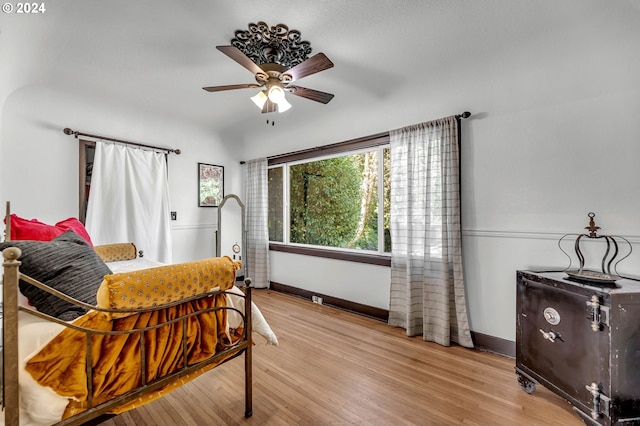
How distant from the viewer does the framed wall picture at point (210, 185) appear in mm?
4168

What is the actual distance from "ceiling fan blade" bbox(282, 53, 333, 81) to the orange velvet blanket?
1.56 meters

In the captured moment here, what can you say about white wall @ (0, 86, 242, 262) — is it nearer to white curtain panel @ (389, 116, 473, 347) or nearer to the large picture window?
the large picture window

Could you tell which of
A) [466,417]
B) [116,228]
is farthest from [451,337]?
[116,228]

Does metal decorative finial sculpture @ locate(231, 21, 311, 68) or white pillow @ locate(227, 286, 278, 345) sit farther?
metal decorative finial sculpture @ locate(231, 21, 311, 68)

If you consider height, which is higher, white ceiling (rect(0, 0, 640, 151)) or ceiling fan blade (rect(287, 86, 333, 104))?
white ceiling (rect(0, 0, 640, 151))

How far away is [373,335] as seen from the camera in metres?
2.71

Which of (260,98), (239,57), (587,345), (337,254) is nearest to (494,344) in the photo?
(587,345)

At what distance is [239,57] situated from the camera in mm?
1825

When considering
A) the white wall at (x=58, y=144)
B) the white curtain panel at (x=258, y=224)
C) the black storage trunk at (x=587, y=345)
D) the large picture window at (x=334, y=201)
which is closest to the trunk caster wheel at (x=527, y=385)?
the black storage trunk at (x=587, y=345)

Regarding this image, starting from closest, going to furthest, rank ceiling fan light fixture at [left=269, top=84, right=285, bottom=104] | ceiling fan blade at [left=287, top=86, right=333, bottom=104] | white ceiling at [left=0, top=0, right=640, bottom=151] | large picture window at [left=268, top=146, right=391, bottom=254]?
white ceiling at [left=0, top=0, right=640, bottom=151] → ceiling fan light fixture at [left=269, top=84, right=285, bottom=104] → ceiling fan blade at [left=287, top=86, right=333, bottom=104] → large picture window at [left=268, top=146, right=391, bottom=254]

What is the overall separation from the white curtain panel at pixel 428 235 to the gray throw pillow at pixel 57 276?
242cm

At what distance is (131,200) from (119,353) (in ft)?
8.88

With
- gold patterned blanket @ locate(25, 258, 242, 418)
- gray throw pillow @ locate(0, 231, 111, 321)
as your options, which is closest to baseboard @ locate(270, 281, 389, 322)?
gold patterned blanket @ locate(25, 258, 242, 418)

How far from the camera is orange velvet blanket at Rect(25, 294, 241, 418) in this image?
100 cm
